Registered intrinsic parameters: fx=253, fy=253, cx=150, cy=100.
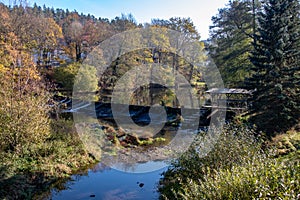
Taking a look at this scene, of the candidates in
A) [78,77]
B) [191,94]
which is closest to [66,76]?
[78,77]

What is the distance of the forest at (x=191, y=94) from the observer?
456 centimetres

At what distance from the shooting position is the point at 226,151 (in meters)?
5.82

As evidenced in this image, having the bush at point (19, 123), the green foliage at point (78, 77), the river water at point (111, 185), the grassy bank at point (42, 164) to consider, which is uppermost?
the green foliage at point (78, 77)

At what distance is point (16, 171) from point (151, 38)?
19.6 meters

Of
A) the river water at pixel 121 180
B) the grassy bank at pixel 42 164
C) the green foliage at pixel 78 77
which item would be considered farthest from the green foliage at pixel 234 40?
the grassy bank at pixel 42 164

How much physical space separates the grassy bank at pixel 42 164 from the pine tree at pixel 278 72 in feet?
28.4

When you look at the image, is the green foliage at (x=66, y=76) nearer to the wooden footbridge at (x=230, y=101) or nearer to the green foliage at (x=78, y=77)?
the green foliage at (x=78, y=77)

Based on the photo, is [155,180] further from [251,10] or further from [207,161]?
[251,10]

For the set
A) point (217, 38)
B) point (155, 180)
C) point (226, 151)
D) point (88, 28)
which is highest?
point (88, 28)

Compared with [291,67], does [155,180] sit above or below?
below

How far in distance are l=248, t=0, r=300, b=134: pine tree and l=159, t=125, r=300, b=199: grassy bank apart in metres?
1.53

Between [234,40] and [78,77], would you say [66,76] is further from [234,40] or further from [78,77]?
[234,40]

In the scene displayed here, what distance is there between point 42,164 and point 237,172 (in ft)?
20.5

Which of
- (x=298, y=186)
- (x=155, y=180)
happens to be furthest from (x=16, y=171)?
(x=298, y=186)
